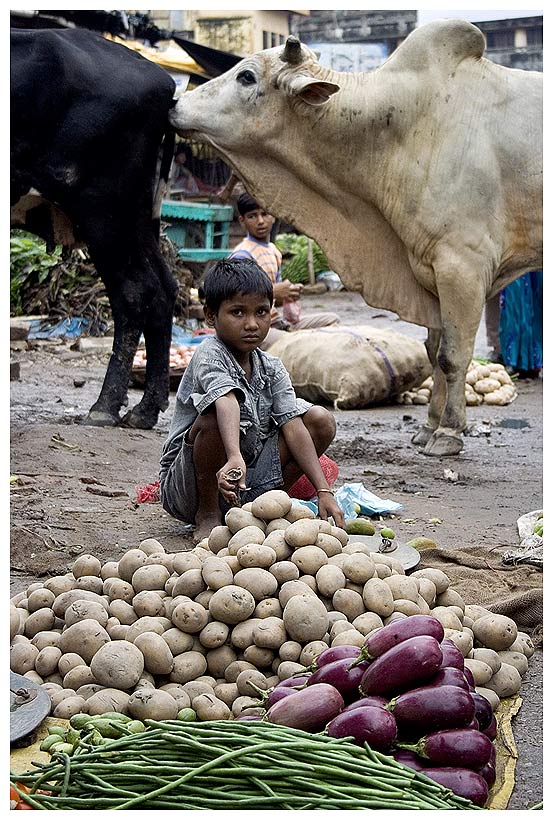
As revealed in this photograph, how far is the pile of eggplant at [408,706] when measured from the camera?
2293 millimetres

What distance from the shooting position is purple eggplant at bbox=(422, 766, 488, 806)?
225 centimetres

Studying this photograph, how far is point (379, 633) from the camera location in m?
2.54

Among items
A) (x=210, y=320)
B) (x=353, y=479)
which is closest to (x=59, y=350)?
(x=353, y=479)

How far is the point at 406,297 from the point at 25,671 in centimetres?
441

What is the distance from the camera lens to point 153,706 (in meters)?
2.64

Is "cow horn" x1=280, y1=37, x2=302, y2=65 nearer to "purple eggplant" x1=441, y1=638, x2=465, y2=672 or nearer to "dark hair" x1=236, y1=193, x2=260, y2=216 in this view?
"dark hair" x1=236, y1=193, x2=260, y2=216

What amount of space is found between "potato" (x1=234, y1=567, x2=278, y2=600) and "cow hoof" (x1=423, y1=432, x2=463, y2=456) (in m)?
3.79

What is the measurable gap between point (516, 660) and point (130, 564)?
1226 mm

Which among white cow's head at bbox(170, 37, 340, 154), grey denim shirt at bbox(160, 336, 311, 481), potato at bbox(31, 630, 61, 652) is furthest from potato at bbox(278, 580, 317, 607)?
white cow's head at bbox(170, 37, 340, 154)

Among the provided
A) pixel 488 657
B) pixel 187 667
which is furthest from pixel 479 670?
Result: pixel 187 667

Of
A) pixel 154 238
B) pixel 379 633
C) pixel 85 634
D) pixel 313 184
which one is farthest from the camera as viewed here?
pixel 154 238

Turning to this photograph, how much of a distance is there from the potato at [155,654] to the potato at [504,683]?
0.92 m

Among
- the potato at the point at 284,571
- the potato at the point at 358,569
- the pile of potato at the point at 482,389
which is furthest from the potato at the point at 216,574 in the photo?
the pile of potato at the point at 482,389
